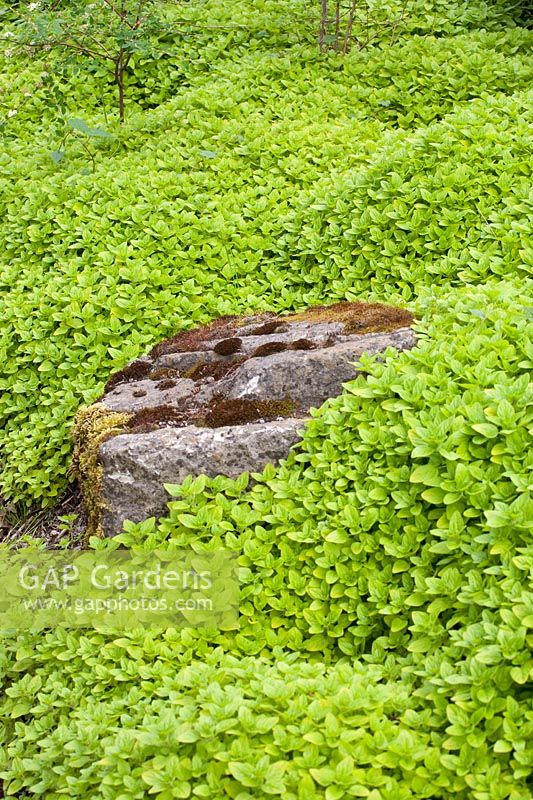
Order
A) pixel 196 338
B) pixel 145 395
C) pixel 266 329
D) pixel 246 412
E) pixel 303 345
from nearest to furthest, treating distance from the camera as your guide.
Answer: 1. pixel 246 412
2. pixel 303 345
3. pixel 145 395
4. pixel 266 329
5. pixel 196 338

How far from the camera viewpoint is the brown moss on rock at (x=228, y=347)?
4.33 meters

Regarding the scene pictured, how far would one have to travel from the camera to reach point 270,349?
4.08 meters

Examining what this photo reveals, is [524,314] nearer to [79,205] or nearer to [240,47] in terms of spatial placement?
[79,205]

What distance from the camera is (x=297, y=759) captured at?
2.33 meters

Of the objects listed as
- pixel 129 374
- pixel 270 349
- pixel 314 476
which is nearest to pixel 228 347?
pixel 270 349

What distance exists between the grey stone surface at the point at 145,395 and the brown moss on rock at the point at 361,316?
0.75 metres

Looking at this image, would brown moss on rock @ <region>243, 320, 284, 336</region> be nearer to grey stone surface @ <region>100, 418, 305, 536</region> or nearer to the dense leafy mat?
the dense leafy mat

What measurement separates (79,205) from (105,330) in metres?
1.33

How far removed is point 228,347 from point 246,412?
709 millimetres

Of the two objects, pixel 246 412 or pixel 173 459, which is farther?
pixel 246 412

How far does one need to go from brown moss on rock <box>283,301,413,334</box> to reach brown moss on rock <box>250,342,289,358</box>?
33 centimetres

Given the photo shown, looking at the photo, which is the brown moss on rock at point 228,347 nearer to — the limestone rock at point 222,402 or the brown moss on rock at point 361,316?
the limestone rock at point 222,402

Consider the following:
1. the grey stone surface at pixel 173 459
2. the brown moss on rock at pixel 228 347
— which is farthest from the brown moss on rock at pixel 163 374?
the grey stone surface at pixel 173 459

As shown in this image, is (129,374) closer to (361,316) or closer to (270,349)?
(270,349)
